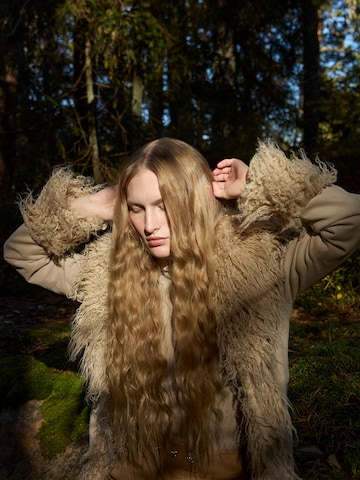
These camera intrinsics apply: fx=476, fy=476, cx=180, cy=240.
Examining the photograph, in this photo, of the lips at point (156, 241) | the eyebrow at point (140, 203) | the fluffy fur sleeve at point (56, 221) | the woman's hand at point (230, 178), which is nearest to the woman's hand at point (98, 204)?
the fluffy fur sleeve at point (56, 221)

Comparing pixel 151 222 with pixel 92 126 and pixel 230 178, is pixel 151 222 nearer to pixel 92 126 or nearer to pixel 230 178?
pixel 230 178

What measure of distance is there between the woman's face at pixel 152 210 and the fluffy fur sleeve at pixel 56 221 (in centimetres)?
37

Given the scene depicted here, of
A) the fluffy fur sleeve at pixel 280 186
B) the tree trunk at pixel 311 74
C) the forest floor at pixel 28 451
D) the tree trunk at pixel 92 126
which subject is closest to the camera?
the fluffy fur sleeve at pixel 280 186

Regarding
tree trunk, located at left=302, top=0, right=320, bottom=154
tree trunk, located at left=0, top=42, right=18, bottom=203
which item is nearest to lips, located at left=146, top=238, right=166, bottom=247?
tree trunk, located at left=0, top=42, right=18, bottom=203

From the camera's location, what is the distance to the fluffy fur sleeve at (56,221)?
89.0 inches

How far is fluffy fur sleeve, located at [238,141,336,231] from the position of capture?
5.74 ft

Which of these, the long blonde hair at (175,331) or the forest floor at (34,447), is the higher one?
the long blonde hair at (175,331)

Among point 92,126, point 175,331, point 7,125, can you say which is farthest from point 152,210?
point 7,125

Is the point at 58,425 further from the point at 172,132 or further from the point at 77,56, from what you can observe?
the point at 172,132

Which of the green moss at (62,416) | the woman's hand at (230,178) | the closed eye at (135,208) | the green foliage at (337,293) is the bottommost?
the green foliage at (337,293)

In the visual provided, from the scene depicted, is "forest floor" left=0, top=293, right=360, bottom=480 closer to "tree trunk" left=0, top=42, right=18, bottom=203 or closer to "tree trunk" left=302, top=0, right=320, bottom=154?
"tree trunk" left=0, top=42, right=18, bottom=203

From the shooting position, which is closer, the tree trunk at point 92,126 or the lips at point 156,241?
the lips at point 156,241

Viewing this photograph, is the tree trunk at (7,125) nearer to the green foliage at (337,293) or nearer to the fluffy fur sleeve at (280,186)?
the green foliage at (337,293)

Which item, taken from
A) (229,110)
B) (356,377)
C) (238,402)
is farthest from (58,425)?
(229,110)
